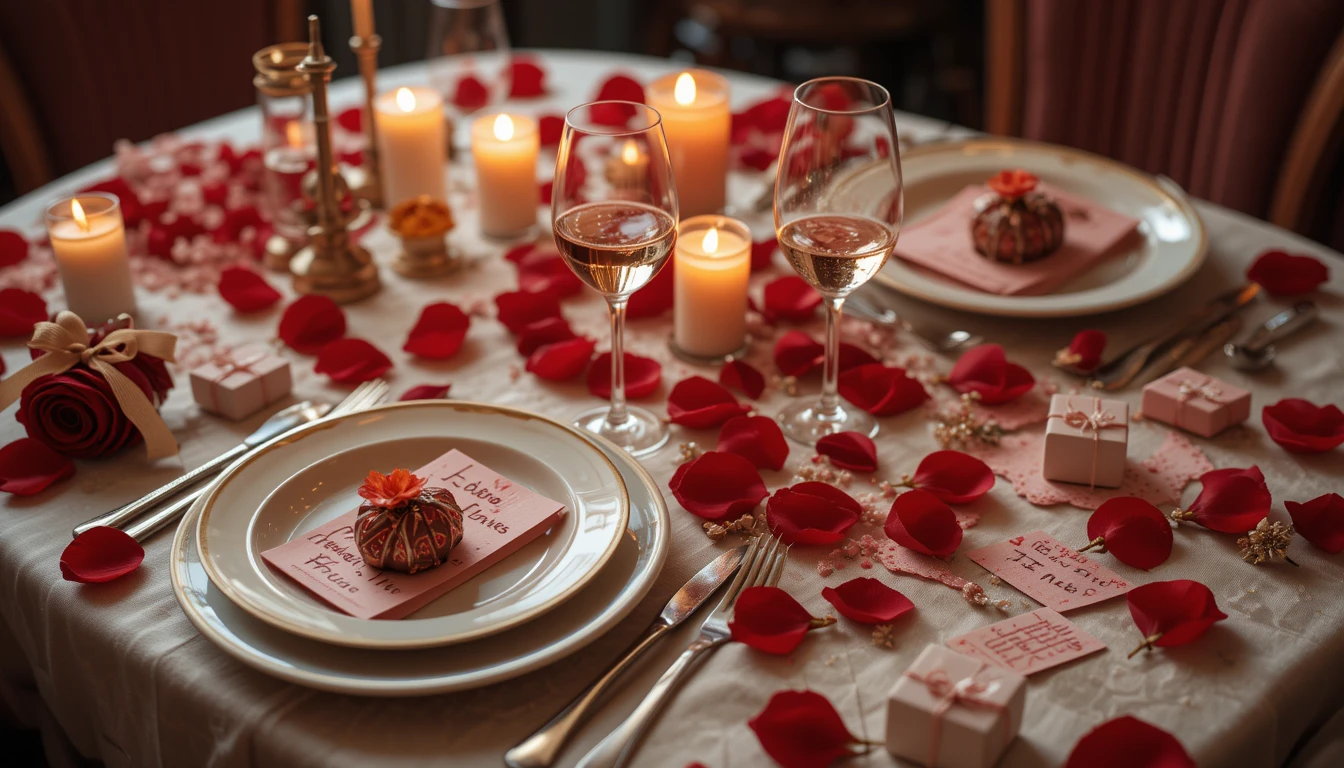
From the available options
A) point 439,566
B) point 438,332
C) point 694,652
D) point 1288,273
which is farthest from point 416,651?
point 1288,273

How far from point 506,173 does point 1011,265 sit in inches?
24.4

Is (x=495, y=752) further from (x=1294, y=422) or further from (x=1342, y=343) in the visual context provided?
(x=1342, y=343)

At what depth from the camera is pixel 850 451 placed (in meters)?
1.01

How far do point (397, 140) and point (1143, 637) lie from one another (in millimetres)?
1050

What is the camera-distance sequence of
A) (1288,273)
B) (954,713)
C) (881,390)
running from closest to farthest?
1. (954,713)
2. (881,390)
3. (1288,273)

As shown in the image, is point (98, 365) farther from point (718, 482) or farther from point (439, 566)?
point (718, 482)

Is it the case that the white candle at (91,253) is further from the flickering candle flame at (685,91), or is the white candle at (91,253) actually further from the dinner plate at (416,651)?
the flickering candle flame at (685,91)

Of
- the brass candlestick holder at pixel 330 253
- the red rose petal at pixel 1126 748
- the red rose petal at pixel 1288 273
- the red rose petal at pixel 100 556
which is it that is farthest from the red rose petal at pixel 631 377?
the red rose petal at pixel 1288 273

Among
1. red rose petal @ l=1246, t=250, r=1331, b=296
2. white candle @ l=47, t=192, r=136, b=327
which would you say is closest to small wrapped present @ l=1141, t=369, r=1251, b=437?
red rose petal @ l=1246, t=250, r=1331, b=296

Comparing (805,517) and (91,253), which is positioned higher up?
(91,253)

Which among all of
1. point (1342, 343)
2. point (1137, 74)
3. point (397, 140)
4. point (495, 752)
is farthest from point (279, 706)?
point (1137, 74)

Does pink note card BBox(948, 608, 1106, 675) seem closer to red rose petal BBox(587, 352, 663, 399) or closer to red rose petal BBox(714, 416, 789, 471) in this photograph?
red rose petal BBox(714, 416, 789, 471)

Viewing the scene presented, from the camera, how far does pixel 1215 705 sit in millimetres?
747

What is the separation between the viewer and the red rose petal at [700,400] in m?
1.06
